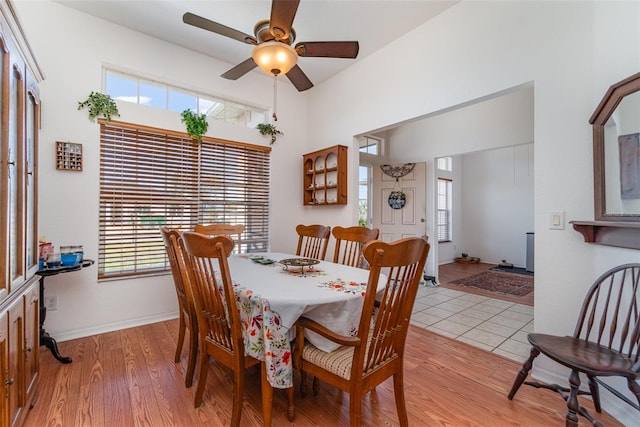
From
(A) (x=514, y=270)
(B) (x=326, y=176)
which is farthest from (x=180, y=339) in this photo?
(A) (x=514, y=270)

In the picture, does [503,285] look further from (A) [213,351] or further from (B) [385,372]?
(A) [213,351]

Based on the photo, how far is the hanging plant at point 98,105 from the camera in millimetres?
2738

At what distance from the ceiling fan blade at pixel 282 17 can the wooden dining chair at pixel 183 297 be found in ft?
4.70

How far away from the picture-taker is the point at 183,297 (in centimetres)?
204

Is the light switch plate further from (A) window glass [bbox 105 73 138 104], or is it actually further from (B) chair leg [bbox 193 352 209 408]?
(A) window glass [bbox 105 73 138 104]

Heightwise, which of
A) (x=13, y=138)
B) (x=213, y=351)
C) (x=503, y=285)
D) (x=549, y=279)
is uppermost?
(x=13, y=138)

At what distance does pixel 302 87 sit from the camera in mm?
2684

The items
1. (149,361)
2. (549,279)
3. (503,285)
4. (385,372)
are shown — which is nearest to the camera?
(385,372)

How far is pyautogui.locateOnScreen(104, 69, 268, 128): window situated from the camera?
300 centimetres

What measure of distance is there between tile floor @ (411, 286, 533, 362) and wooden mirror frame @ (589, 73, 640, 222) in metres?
1.34

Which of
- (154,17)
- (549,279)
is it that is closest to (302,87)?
(154,17)

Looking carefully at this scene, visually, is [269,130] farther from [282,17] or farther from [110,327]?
[110,327]

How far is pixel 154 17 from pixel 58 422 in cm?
337

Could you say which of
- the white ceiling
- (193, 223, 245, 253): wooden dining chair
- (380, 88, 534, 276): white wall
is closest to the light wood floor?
(193, 223, 245, 253): wooden dining chair
